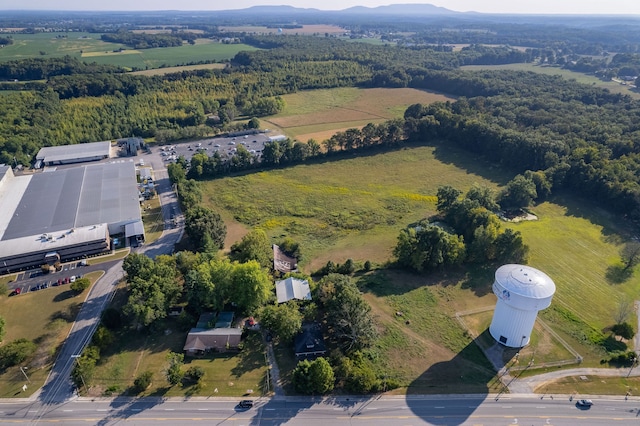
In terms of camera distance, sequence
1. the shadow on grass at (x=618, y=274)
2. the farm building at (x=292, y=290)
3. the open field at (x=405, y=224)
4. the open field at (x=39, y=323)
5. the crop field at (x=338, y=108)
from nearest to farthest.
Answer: the open field at (x=39, y=323), the open field at (x=405, y=224), the farm building at (x=292, y=290), the shadow on grass at (x=618, y=274), the crop field at (x=338, y=108)

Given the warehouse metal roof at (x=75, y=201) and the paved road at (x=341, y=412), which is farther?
the warehouse metal roof at (x=75, y=201)

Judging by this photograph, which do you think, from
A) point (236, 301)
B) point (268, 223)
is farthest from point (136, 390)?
point (268, 223)

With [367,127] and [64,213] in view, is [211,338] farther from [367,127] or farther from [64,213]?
[367,127]

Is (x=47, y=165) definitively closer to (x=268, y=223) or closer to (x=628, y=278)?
(x=268, y=223)

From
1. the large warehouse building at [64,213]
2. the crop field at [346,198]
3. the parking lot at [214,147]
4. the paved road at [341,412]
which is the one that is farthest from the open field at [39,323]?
the parking lot at [214,147]

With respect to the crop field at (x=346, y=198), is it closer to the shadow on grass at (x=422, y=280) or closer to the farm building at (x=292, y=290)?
the shadow on grass at (x=422, y=280)

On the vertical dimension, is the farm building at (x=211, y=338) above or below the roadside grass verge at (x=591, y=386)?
above
